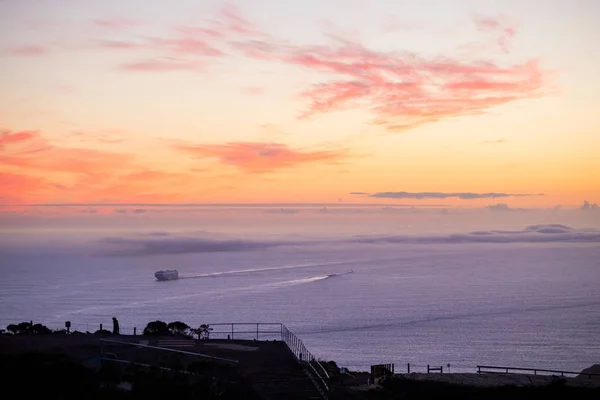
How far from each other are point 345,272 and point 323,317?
69.0 meters

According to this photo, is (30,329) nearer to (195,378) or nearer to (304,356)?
(304,356)

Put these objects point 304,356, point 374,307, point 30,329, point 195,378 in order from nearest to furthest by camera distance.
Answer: point 195,378
point 304,356
point 30,329
point 374,307

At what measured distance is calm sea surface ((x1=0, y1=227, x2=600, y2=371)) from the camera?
204 feet

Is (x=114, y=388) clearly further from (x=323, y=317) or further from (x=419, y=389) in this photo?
(x=323, y=317)

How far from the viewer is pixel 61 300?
102500 mm

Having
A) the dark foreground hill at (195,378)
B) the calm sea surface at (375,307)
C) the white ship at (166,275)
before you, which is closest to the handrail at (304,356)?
the dark foreground hill at (195,378)

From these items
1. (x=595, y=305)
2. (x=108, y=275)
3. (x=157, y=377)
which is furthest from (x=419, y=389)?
(x=108, y=275)

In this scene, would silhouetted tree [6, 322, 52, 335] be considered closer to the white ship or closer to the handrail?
the handrail

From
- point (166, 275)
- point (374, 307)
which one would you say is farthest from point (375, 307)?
point (166, 275)

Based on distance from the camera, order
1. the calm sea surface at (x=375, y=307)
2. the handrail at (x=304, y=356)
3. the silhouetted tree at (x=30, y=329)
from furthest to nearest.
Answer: the calm sea surface at (x=375, y=307), the silhouetted tree at (x=30, y=329), the handrail at (x=304, y=356)

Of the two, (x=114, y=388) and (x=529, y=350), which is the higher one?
(x=114, y=388)

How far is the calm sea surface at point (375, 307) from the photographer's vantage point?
204ft

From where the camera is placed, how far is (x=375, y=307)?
298 feet

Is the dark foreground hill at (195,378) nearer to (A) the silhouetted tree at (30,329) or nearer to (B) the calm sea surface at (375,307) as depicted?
(A) the silhouetted tree at (30,329)
